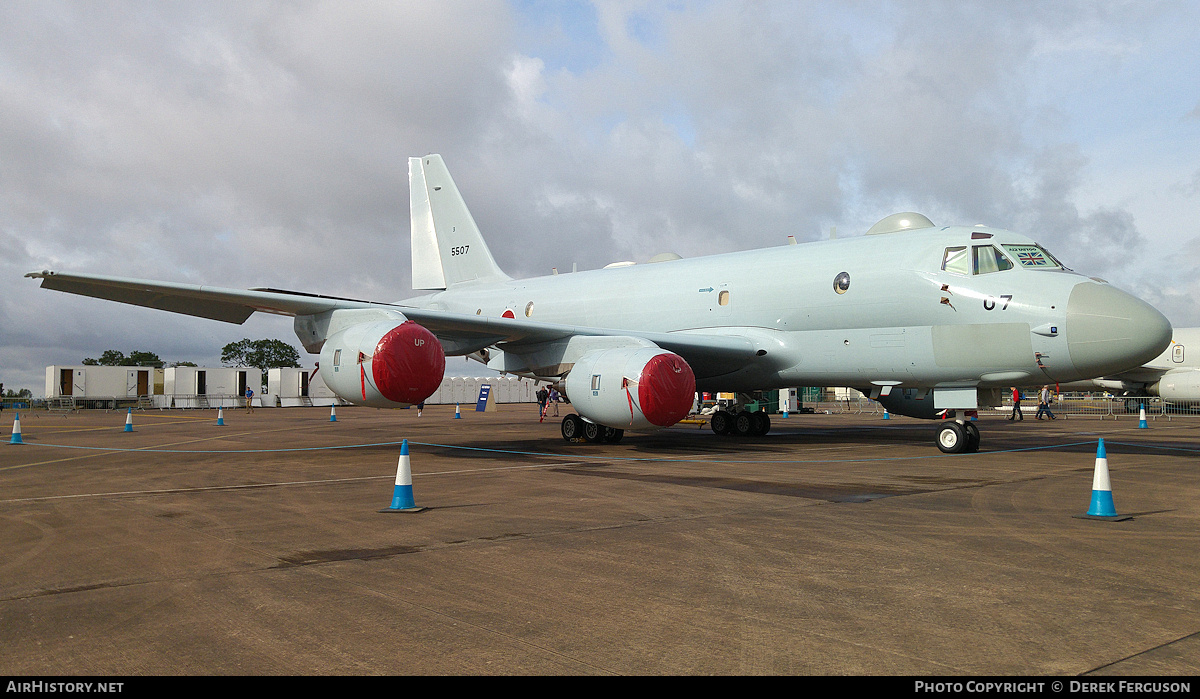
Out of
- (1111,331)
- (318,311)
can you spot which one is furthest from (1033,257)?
(318,311)

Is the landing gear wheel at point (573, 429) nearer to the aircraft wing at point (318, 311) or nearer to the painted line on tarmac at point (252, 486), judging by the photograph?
the aircraft wing at point (318, 311)

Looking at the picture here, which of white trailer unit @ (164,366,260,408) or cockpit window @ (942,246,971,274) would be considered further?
white trailer unit @ (164,366,260,408)

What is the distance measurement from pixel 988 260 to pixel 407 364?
33.3ft

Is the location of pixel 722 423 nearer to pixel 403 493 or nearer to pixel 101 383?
pixel 403 493

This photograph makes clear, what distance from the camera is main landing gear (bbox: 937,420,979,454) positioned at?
13.7m

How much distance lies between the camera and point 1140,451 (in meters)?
15.0

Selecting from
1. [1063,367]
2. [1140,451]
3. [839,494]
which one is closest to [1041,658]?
[839,494]

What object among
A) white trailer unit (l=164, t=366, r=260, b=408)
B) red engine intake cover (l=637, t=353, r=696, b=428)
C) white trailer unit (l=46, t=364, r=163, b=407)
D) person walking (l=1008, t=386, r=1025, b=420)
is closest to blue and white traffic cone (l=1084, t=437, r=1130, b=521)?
red engine intake cover (l=637, t=353, r=696, b=428)

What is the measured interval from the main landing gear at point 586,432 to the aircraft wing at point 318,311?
2483 mm

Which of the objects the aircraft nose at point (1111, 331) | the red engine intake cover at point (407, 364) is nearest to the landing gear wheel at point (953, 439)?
the aircraft nose at point (1111, 331)

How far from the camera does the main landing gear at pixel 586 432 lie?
1694 centimetres

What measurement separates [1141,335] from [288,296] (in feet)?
46.5

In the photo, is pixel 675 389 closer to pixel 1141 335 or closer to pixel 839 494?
pixel 839 494

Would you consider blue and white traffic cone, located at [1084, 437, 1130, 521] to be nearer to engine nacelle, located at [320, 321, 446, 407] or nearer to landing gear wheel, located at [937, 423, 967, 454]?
landing gear wheel, located at [937, 423, 967, 454]
